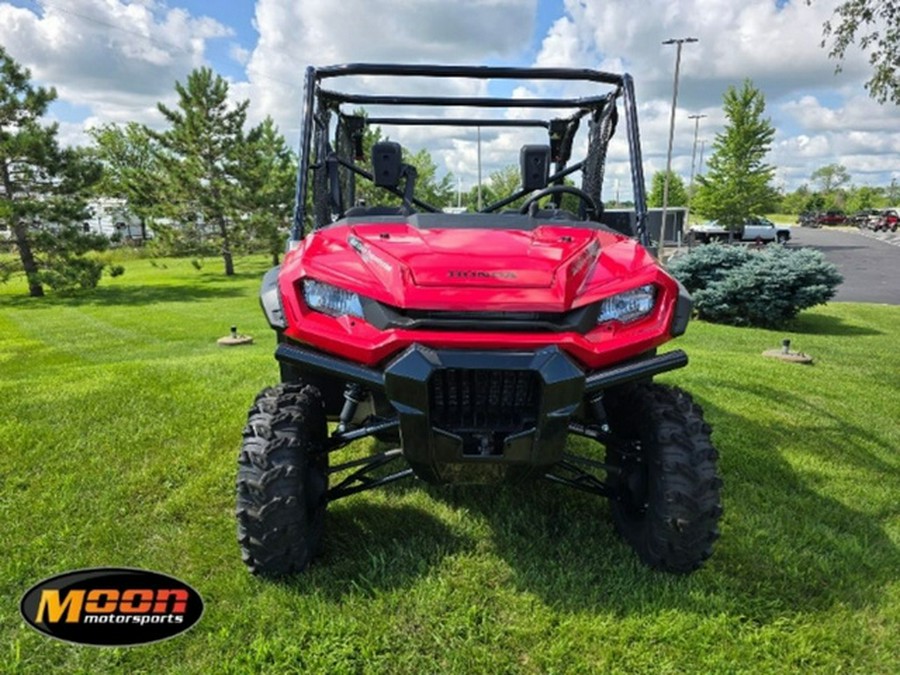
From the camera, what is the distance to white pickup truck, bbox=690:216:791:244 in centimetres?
3625

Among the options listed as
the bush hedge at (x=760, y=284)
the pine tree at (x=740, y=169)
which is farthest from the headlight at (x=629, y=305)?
the pine tree at (x=740, y=169)

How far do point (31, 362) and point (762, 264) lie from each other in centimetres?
1147

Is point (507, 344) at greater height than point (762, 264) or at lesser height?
greater

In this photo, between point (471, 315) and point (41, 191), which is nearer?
point (471, 315)

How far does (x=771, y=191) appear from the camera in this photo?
3378cm

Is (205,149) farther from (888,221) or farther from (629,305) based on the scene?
(888,221)

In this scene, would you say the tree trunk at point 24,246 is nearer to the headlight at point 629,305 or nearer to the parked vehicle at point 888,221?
the headlight at point 629,305

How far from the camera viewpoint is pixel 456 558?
8.09ft

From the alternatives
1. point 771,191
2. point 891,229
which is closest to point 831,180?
point 891,229

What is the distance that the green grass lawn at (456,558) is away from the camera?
2.00m

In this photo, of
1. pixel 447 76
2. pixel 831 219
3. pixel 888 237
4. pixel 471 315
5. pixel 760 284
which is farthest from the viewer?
pixel 831 219

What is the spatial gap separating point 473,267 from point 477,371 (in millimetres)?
340

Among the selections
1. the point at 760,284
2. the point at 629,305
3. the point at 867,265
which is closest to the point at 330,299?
the point at 629,305

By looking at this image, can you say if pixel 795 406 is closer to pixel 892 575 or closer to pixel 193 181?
pixel 892 575
